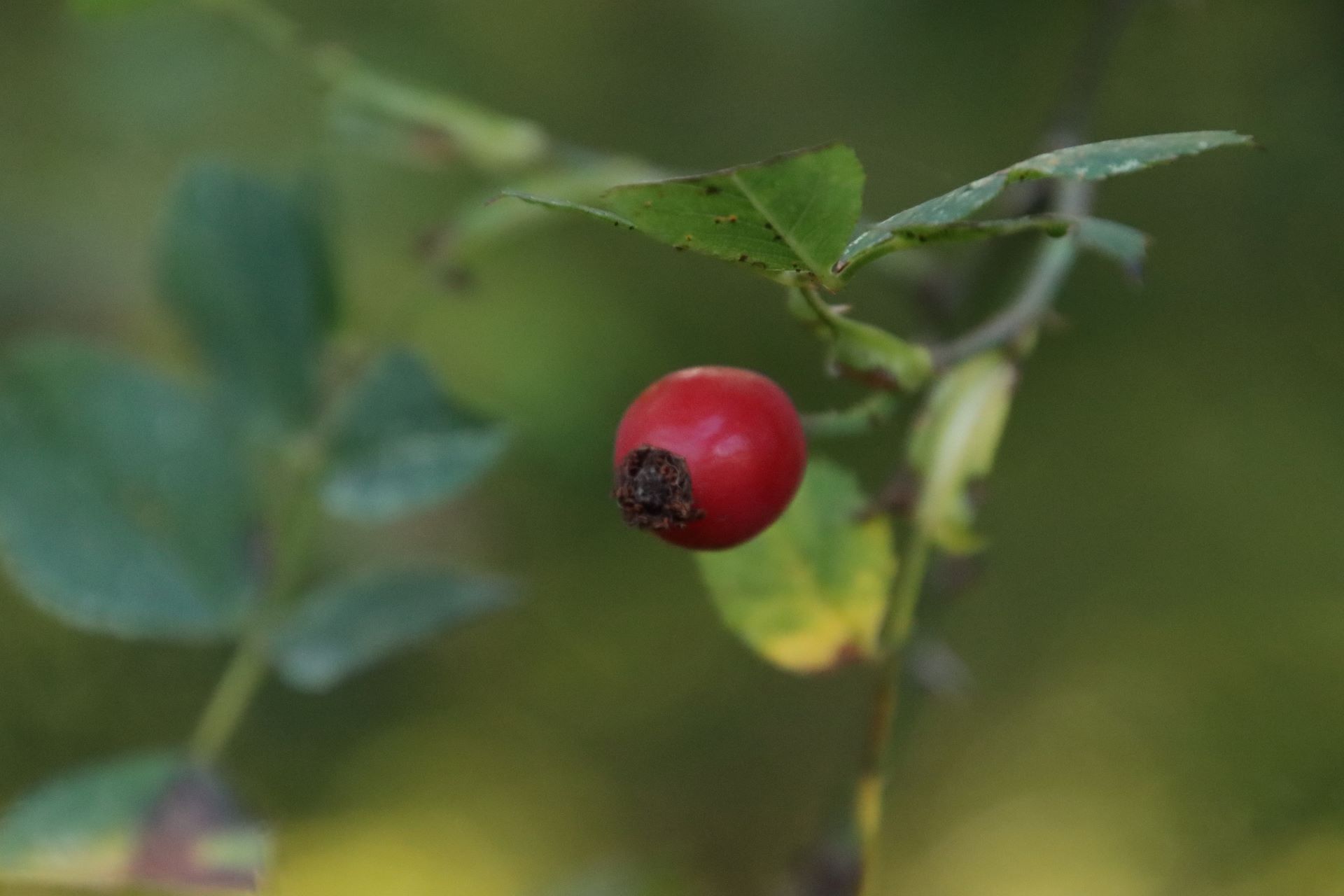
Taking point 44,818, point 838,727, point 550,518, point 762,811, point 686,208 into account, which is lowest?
point 762,811

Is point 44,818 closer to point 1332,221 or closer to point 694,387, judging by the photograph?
point 694,387

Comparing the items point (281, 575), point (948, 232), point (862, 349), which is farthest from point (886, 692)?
point (281, 575)

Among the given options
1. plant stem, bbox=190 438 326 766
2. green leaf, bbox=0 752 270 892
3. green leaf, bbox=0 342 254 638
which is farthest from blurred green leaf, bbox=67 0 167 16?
green leaf, bbox=0 752 270 892

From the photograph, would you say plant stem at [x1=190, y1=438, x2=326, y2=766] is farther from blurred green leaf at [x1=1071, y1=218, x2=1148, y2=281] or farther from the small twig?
blurred green leaf at [x1=1071, y1=218, x2=1148, y2=281]

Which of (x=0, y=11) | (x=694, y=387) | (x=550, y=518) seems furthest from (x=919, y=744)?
(x=0, y=11)

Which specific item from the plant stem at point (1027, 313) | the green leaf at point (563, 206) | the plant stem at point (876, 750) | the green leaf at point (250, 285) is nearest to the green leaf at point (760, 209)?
the green leaf at point (563, 206)

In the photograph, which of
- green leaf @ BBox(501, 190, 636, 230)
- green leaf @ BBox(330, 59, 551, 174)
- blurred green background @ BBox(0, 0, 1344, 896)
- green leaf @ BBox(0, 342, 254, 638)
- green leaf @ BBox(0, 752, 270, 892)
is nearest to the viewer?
green leaf @ BBox(501, 190, 636, 230)
